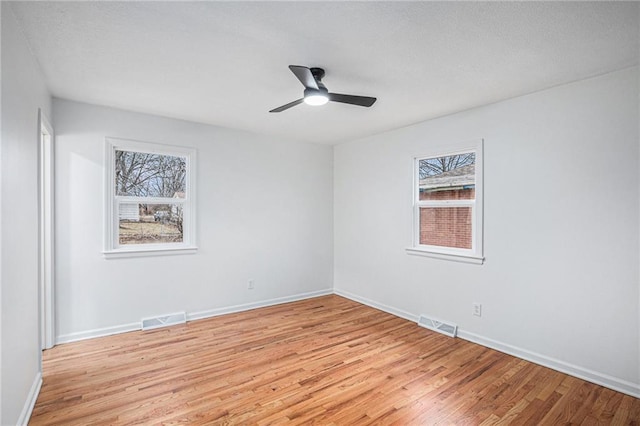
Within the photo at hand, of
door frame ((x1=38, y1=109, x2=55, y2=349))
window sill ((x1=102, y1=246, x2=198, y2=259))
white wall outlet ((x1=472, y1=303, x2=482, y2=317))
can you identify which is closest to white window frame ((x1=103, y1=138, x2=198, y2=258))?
window sill ((x1=102, y1=246, x2=198, y2=259))

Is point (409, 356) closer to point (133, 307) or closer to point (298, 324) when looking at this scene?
point (298, 324)

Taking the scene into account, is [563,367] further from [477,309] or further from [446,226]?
[446,226]

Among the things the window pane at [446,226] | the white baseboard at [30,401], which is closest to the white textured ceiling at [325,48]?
the window pane at [446,226]

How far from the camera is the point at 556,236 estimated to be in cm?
285

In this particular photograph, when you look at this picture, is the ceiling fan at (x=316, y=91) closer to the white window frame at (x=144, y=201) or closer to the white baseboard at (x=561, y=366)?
the white window frame at (x=144, y=201)

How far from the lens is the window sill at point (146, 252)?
3555mm

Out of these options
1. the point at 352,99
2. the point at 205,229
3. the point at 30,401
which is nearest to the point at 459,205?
the point at 352,99

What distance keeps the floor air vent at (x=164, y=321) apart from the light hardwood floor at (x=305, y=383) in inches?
4.3

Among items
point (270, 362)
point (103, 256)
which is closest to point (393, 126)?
point (270, 362)

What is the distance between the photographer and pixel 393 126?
4.19 metres

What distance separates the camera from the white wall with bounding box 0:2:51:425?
170 centimetres

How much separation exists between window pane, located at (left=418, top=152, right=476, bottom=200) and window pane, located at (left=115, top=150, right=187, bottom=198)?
3.04 meters

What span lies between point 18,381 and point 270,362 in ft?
5.66

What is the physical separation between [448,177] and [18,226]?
12.6 feet
